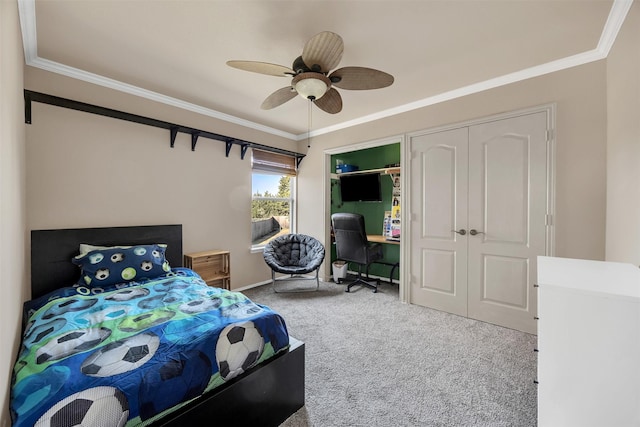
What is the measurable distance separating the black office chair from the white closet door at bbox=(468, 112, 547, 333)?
1.35 metres

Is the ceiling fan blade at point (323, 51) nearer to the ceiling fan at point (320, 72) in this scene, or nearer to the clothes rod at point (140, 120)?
the ceiling fan at point (320, 72)

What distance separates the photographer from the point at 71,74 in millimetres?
2500

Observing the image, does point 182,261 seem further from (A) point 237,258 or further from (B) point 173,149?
(B) point 173,149

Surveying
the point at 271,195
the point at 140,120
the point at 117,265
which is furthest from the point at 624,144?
the point at 140,120

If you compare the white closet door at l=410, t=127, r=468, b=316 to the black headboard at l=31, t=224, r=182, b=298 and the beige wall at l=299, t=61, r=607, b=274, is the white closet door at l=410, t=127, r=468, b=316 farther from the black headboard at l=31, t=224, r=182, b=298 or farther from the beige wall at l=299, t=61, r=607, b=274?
the black headboard at l=31, t=224, r=182, b=298

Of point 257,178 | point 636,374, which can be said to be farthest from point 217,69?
point 636,374

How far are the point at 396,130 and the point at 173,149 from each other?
2827mm

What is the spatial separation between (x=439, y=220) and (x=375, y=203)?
1.67m

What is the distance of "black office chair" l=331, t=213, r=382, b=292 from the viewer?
384cm

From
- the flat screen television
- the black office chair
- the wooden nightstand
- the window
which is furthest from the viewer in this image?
the flat screen television

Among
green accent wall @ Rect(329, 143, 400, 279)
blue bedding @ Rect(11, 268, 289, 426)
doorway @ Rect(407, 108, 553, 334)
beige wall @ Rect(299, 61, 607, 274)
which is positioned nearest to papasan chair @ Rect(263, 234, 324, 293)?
green accent wall @ Rect(329, 143, 400, 279)

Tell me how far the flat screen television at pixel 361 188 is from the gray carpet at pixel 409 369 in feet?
6.38

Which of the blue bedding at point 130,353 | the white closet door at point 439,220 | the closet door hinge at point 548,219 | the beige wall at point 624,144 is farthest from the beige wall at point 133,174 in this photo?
the beige wall at point 624,144

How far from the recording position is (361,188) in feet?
15.1
